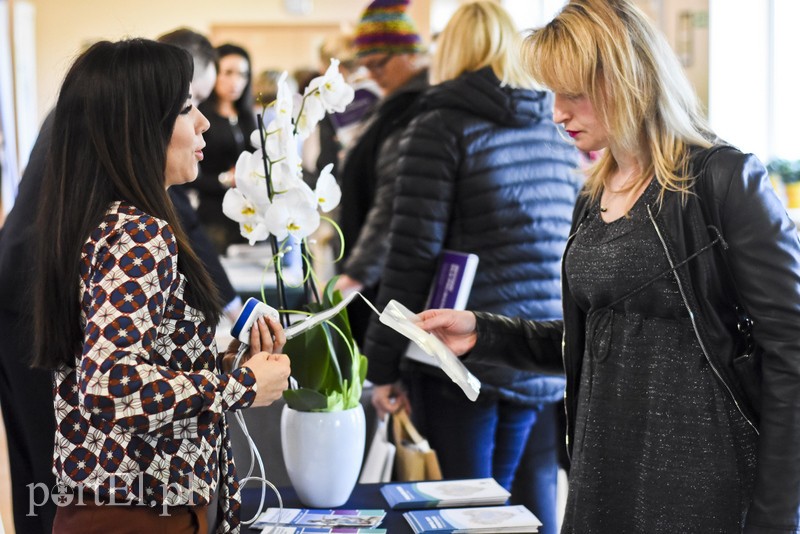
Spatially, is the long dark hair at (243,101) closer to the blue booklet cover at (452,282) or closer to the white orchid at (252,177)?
the blue booklet cover at (452,282)

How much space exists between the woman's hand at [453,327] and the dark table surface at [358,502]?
0.31m

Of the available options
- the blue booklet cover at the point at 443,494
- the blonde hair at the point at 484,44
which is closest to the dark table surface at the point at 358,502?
the blue booklet cover at the point at 443,494

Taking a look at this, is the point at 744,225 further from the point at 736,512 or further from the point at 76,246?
the point at 76,246

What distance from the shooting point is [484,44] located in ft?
7.65

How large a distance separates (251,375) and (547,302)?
1.18 m

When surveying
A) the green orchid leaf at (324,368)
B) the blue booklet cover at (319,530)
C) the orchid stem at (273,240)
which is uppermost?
the orchid stem at (273,240)

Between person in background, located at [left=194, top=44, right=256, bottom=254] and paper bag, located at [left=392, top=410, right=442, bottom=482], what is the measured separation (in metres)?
2.32

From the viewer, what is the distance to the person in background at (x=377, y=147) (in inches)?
106

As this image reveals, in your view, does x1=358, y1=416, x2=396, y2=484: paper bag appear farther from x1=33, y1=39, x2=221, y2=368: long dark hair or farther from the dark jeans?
x1=33, y1=39, x2=221, y2=368: long dark hair

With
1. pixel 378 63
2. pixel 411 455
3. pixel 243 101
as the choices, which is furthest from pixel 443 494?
pixel 243 101

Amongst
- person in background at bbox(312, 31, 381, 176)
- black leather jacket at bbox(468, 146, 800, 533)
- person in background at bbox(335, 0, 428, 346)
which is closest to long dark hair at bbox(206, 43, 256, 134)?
person in background at bbox(312, 31, 381, 176)

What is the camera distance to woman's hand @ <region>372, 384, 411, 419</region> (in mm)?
2350

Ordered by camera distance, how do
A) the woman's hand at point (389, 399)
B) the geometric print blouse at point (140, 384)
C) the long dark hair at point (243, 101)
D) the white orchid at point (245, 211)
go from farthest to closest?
the long dark hair at point (243, 101) < the woman's hand at point (389, 399) < the white orchid at point (245, 211) < the geometric print blouse at point (140, 384)

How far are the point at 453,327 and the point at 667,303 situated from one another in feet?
1.45
